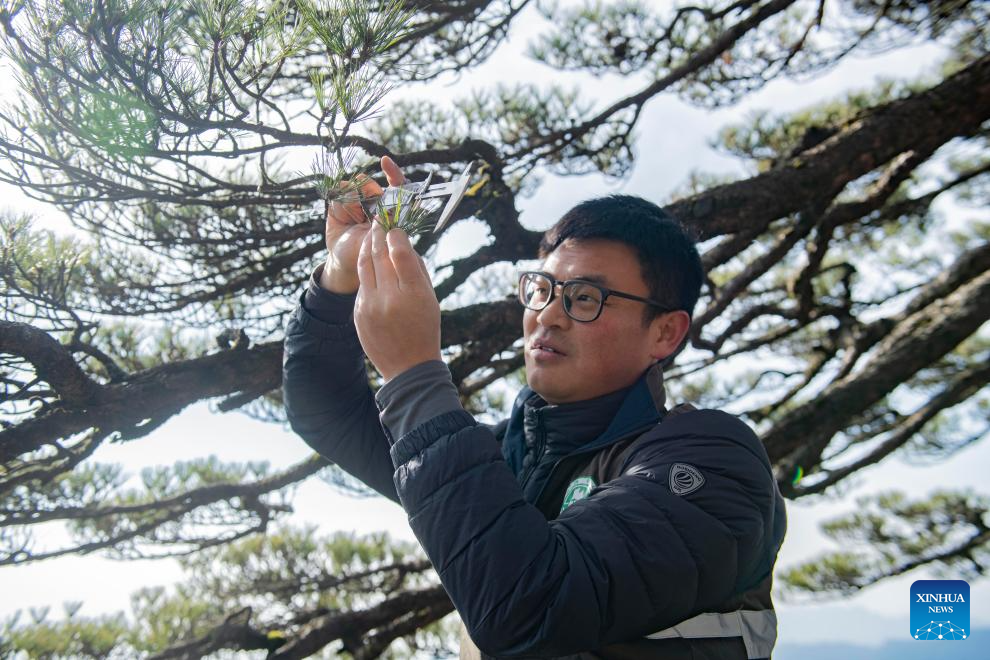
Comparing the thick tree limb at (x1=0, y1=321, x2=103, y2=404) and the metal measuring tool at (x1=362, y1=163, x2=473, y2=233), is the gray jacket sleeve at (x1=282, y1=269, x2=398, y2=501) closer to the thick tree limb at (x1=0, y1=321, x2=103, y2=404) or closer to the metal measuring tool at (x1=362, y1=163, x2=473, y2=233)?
the metal measuring tool at (x1=362, y1=163, x2=473, y2=233)

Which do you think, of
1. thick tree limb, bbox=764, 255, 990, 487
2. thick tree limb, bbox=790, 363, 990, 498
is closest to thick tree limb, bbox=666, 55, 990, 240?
thick tree limb, bbox=764, 255, 990, 487

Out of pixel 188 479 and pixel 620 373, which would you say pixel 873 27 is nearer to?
pixel 620 373

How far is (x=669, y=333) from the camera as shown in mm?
1312

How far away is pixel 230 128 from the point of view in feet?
4.09

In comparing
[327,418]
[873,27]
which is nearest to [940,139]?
[873,27]

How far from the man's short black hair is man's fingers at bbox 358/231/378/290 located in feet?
1.48

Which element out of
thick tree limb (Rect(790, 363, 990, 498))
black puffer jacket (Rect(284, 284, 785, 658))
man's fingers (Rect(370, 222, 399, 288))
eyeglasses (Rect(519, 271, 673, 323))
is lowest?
black puffer jacket (Rect(284, 284, 785, 658))

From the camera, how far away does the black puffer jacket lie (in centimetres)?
79

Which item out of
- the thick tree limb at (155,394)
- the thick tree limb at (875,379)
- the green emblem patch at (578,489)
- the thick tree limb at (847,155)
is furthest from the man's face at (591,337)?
the thick tree limb at (875,379)

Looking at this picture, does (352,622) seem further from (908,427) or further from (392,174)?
(908,427)

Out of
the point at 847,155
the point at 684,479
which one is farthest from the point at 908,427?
the point at 684,479

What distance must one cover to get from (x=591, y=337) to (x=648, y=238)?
0.69 ft

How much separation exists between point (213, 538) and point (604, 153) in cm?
191

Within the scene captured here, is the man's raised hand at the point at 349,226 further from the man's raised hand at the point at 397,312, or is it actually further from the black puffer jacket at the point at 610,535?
the black puffer jacket at the point at 610,535
